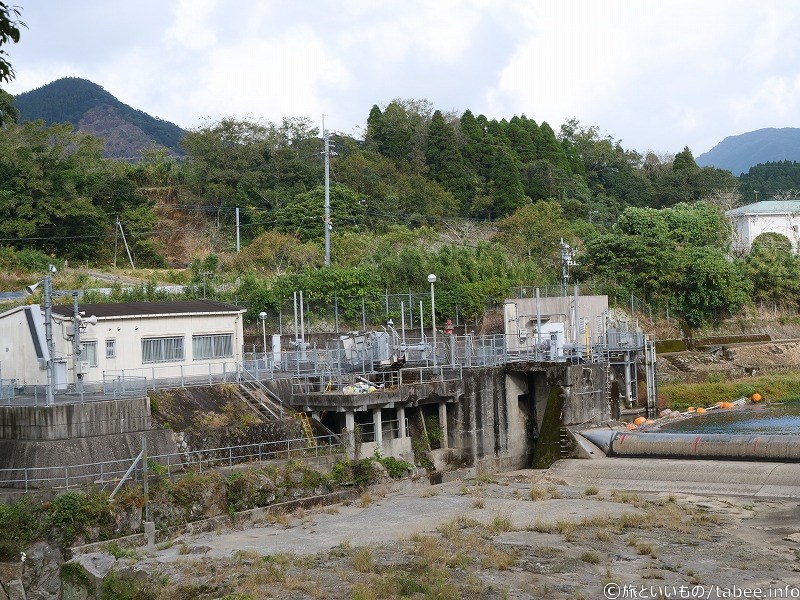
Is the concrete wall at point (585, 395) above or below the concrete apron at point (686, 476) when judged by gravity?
above

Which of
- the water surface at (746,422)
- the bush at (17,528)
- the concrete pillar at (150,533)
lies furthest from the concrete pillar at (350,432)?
the water surface at (746,422)

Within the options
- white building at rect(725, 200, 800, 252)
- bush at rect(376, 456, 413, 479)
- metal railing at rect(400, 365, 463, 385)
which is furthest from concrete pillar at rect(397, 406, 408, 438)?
white building at rect(725, 200, 800, 252)

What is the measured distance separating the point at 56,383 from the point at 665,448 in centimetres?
2258

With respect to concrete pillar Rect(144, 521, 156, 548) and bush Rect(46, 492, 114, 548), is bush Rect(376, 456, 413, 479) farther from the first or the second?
bush Rect(46, 492, 114, 548)

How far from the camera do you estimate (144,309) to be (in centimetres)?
3891

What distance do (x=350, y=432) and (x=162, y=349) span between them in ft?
26.6

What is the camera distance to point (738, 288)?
75.0 metres

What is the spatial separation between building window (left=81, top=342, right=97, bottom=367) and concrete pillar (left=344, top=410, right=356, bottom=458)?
30.3 ft

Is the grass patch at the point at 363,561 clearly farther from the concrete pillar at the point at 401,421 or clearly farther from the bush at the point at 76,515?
the concrete pillar at the point at 401,421

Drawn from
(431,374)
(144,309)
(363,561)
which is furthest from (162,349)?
(363,561)

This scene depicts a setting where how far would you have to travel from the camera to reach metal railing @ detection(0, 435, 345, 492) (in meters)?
28.9

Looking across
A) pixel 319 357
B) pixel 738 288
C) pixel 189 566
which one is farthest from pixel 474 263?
pixel 189 566

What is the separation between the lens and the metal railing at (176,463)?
28.9 m

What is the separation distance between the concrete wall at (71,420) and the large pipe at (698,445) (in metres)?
19.2
